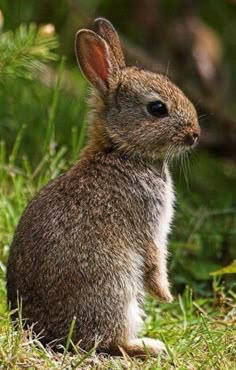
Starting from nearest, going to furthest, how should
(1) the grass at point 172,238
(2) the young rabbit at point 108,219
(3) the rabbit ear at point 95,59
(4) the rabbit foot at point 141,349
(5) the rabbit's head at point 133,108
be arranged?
(1) the grass at point 172,238 < (2) the young rabbit at point 108,219 < (4) the rabbit foot at point 141,349 < (5) the rabbit's head at point 133,108 < (3) the rabbit ear at point 95,59

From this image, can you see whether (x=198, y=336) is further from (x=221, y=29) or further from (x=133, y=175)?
(x=221, y=29)

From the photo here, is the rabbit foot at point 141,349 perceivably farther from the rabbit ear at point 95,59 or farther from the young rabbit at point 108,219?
the rabbit ear at point 95,59

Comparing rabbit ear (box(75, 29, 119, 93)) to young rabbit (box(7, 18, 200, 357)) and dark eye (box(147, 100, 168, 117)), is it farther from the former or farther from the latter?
dark eye (box(147, 100, 168, 117))

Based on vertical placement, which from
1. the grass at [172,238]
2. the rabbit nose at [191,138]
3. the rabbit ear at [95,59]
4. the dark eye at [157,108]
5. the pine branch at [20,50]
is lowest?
the grass at [172,238]

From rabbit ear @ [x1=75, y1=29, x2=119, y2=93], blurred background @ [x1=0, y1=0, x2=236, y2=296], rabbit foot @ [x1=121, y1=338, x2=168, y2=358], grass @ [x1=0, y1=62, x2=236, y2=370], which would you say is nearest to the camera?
grass @ [x1=0, y1=62, x2=236, y2=370]

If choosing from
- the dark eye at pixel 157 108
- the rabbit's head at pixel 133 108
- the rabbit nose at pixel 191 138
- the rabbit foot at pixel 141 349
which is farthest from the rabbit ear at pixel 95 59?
the rabbit foot at pixel 141 349

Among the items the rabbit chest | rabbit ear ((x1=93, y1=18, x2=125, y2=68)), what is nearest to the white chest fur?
the rabbit chest

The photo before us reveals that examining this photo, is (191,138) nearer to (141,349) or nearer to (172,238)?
(141,349)

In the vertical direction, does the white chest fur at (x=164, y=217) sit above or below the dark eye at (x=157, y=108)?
below
